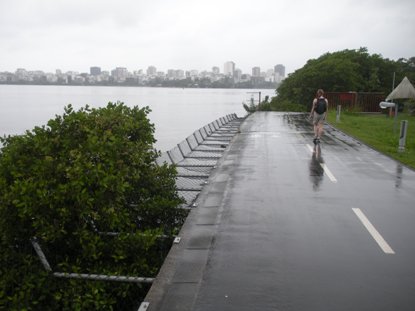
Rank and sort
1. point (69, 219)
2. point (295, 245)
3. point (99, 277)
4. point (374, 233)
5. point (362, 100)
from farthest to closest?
point (362, 100), point (374, 233), point (295, 245), point (69, 219), point (99, 277)

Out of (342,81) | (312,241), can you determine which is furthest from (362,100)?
(312,241)

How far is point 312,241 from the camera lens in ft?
22.1

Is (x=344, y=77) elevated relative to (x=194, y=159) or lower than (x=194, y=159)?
elevated

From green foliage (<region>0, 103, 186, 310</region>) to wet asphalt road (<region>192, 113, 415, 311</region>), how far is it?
1325 mm

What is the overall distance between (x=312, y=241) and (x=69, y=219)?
370cm

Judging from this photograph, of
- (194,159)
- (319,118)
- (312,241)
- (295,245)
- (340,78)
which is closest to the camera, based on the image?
(295,245)

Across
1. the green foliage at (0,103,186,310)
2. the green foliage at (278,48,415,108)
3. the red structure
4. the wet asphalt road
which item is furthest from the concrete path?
the green foliage at (278,48,415,108)

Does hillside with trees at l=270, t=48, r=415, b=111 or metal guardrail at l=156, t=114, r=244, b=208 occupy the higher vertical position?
hillside with trees at l=270, t=48, r=415, b=111

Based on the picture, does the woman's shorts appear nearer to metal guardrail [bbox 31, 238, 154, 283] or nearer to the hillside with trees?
metal guardrail [bbox 31, 238, 154, 283]

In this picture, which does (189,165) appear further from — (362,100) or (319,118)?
(362,100)

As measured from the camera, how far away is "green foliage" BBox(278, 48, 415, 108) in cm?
5172

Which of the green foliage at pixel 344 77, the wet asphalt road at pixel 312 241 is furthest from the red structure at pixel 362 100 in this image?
the wet asphalt road at pixel 312 241

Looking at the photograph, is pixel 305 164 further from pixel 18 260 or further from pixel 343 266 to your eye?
pixel 18 260

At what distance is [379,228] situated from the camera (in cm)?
748
